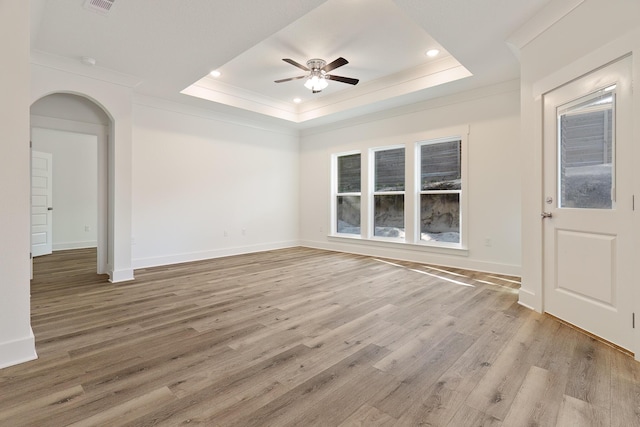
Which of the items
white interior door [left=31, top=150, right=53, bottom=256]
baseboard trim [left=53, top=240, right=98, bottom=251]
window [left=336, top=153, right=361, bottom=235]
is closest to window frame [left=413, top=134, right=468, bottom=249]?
window [left=336, top=153, right=361, bottom=235]

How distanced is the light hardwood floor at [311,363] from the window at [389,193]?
2.41 metres

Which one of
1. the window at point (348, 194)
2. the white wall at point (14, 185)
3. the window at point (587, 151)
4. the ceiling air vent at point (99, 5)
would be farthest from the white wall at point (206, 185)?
the window at point (587, 151)

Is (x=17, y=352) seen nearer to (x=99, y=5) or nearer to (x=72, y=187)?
(x=99, y=5)

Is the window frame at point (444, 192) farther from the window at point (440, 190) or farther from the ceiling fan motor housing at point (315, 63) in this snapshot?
the ceiling fan motor housing at point (315, 63)

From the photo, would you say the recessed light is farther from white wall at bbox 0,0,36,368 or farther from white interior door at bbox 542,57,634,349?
white interior door at bbox 542,57,634,349

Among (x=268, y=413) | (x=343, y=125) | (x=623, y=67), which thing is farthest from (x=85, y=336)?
(x=343, y=125)

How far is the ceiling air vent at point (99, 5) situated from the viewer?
2795mm

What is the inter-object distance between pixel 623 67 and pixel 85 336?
4.58 m

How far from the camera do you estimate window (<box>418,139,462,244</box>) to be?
526cm

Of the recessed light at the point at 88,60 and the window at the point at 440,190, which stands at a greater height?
the recessed light at the point at 88,60

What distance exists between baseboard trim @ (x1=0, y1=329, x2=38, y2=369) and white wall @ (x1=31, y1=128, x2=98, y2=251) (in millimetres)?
5785

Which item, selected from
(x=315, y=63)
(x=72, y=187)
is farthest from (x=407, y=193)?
(x=72, y=187)

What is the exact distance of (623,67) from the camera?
7.39ft

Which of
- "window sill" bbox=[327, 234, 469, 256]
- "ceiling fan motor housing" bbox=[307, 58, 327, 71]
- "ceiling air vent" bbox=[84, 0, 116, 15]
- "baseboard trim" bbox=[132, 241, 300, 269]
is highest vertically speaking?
"ceiling fan motor housing" bbox=[307, 58, 327, 71]
